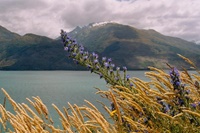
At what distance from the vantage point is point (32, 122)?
11.7ft

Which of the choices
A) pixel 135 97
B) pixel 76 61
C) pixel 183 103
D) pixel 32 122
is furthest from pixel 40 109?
pixel 183 103

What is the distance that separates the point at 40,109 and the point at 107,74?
3.76 ft

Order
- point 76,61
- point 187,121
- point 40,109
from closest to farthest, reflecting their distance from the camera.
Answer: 1. point 187,121
2. point 40,109
3. point 76,61

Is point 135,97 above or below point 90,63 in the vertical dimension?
below

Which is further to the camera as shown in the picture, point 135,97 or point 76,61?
point 76,61

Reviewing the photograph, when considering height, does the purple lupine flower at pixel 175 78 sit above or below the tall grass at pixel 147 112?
above

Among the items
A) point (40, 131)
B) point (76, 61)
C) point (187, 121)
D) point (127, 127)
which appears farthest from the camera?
point (76, 61)

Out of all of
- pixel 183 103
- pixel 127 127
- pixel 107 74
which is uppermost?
pixel 107 74

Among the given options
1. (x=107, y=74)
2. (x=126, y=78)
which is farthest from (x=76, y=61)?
(x=126, y=78)

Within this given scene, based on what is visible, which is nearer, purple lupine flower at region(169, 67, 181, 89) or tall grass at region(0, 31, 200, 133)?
tall grass at region(0, 31, 200, 133)

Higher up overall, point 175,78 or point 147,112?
point 175,78

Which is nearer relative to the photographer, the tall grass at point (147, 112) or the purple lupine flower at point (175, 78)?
the tall grass at point (147, 112)

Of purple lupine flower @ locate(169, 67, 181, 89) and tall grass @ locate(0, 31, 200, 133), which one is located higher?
purple lupine flower @ locate(169, 67, 181, 89)

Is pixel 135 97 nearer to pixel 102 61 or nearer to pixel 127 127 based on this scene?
pixel 127 127
